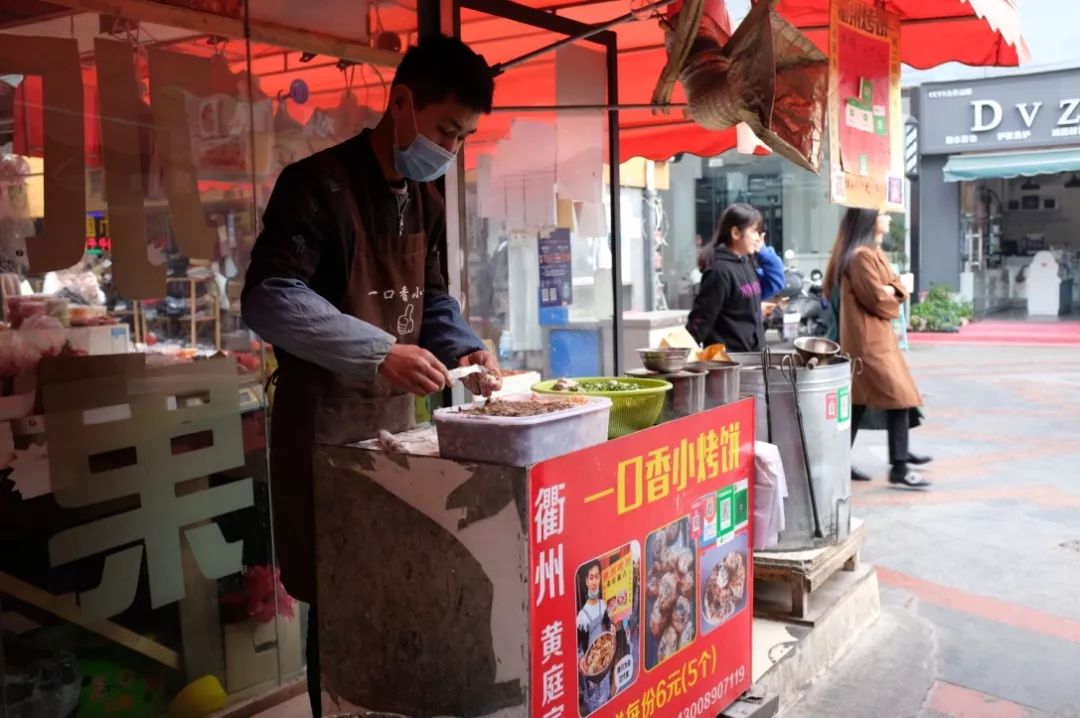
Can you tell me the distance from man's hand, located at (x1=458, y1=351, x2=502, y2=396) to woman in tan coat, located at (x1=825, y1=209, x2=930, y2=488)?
13.7 ft

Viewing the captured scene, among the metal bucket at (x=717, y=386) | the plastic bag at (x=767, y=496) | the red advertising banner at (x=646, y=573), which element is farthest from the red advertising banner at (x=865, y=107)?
the red advertising banner at (x=646, y=573)

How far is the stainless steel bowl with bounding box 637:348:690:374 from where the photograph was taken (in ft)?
9.27

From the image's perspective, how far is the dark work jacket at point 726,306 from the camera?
18.9 ft

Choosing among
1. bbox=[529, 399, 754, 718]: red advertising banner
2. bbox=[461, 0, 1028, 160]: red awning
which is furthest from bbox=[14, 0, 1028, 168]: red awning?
bbox=[529, 399, 754, 718]: red advertising banner

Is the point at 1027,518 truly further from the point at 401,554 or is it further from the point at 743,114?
the point at 401,554

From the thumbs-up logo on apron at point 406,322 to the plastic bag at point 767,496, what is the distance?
129 centimetres

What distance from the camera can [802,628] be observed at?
3.76 metres

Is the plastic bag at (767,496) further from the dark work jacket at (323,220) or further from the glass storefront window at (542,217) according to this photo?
the glass storefront window at (542,217)

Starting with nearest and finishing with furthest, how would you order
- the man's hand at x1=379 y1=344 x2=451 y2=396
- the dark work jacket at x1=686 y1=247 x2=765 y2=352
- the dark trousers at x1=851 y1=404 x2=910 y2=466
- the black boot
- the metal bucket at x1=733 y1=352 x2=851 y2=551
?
the man's hand at x1=379 y1=344 x2=451 y2=396 < the metal bucket at x1=733 y1=352 x2=851 y2=551 < the dark work jacket at x1=686 y1=247 x2=765 y2=352 < the dark trousers at x1=851 y1=404 x2=910 y2=466 < the black boot

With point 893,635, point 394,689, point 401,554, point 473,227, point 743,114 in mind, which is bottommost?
point 893,635

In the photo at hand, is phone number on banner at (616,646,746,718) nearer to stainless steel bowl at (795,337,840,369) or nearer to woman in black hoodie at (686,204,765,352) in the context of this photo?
stainless steel bowl at (795,337,840,369)

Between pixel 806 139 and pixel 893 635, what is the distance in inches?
85.2

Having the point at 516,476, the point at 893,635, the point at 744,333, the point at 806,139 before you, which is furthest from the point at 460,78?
the point at 744,333

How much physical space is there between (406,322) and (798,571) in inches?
80.1
